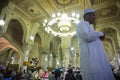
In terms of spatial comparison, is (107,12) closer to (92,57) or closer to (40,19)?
(40,19)

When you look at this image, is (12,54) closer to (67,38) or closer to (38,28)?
(38,28)

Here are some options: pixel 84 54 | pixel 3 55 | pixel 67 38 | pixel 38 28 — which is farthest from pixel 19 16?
pixel 84 54

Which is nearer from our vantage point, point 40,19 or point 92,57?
point 92,57

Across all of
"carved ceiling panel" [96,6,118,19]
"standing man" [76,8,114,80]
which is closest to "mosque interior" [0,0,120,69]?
"carved ceiling panel" [96,6,118,19]

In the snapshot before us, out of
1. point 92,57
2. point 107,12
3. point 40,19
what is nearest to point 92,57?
point 92,57

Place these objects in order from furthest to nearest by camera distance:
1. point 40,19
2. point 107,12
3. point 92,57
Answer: point 40,19 < point 107,12 < point 92,57

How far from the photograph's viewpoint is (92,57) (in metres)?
1.62

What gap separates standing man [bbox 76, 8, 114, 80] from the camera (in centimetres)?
150

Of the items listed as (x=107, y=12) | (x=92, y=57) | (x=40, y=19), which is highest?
(x=40, y=19)

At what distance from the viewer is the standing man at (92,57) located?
59.2 inches

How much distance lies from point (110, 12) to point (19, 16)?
350 inches

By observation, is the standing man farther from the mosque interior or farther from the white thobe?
the mosque interior

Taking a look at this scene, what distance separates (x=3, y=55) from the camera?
1448 cm

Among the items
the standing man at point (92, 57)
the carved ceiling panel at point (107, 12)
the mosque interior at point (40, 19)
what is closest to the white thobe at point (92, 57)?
the standing man at point (92, 57)
